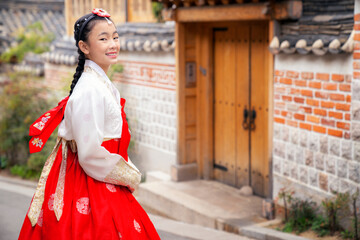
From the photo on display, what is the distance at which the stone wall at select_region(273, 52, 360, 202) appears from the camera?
5621 millimetres

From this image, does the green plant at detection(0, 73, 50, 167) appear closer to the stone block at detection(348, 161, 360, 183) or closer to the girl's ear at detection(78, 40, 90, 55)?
the stone block at detection(348, 161, 360, 183)

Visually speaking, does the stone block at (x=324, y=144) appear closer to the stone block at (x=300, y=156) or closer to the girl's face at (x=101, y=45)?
the stone block at (x=300, y=156)

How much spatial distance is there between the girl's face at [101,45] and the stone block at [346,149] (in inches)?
114

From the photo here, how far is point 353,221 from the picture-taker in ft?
18.0

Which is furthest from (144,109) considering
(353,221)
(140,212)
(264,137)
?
(140,212)

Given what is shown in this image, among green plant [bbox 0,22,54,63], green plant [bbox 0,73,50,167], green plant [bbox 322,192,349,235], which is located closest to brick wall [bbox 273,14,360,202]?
green plant [bbox 322,192,349,235]

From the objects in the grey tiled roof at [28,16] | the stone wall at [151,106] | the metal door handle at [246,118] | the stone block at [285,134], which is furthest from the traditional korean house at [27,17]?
the stone block at [285,134]

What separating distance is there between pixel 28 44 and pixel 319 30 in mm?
8554

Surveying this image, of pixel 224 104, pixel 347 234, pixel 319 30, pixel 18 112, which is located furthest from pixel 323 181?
pixel 18 112

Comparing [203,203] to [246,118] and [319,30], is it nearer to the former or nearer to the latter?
[246,118]

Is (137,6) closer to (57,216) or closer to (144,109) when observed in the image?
(144,109)

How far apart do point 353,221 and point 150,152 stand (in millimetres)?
4324

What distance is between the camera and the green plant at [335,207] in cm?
556

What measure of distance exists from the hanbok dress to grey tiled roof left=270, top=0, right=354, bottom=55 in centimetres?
275
